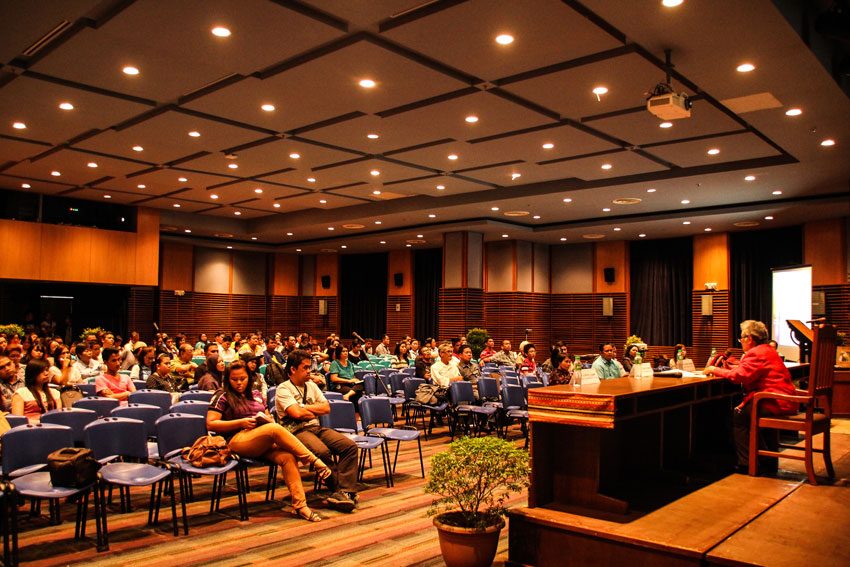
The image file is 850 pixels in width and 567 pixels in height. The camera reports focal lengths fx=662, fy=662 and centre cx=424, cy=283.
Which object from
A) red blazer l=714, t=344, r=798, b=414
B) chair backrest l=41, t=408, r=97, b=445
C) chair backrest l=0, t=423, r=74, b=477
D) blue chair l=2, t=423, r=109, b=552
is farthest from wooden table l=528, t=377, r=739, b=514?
chair backrest l=41, t=408, r=97, b=445

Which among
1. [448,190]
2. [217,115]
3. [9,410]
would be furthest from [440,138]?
[9,410]

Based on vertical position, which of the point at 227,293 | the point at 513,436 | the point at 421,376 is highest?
the point at 227,293

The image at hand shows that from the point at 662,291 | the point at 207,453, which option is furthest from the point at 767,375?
the point at 662,291

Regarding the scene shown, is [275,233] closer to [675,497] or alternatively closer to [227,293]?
[227,293]

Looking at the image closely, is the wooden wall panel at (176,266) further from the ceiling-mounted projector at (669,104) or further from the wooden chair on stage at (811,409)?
the wooden chair on stage at (811,409)

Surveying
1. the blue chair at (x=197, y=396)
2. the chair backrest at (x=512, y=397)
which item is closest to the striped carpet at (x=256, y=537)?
the blue chair at (x=197, y=396)

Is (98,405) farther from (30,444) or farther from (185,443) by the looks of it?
(30,444)

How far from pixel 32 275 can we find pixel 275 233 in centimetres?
596

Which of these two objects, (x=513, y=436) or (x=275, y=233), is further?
(x=275, y=233)

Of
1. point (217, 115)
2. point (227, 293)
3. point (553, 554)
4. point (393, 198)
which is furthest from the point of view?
point (227, 293)

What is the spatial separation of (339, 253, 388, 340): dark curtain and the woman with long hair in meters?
15.6

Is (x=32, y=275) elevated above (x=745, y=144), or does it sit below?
below

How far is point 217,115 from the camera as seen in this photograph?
8422 mm

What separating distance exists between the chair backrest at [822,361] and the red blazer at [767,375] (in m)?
0.20
